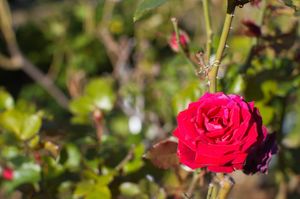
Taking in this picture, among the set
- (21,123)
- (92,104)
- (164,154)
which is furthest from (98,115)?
(164,154)

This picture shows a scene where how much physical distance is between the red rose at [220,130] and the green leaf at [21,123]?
0.57 meters

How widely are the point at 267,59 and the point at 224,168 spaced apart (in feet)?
2.08

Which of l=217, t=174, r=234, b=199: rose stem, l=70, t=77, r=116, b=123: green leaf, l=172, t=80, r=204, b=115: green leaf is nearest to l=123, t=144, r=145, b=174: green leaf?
l=172, t=80, r=204, b=115: green leaf

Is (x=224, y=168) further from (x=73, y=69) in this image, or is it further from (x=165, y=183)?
(x=73, y=69)

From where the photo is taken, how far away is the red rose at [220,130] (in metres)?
0.99

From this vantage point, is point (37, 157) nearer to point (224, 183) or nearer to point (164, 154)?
point (164, 154)

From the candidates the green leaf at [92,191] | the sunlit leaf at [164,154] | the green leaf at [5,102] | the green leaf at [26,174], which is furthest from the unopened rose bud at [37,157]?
the sunlit leaf at [164,154]

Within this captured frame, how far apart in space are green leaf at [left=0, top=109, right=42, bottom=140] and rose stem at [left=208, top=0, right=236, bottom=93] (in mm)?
564

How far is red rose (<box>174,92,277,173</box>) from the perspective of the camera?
987 millimetres

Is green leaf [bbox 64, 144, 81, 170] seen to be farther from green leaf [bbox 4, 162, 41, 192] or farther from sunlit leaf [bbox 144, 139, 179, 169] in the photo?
sunlit leaf [bbox 144, 139, 179, 169]

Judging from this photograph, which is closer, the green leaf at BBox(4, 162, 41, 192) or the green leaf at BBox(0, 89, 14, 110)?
the green leaf at BBox(4, 162, 41, 192)

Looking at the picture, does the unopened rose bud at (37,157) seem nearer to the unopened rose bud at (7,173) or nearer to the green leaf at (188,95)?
the unopened rose bud at (7,173)

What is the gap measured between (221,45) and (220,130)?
6.4 inches

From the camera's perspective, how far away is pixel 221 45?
105 centimetres
